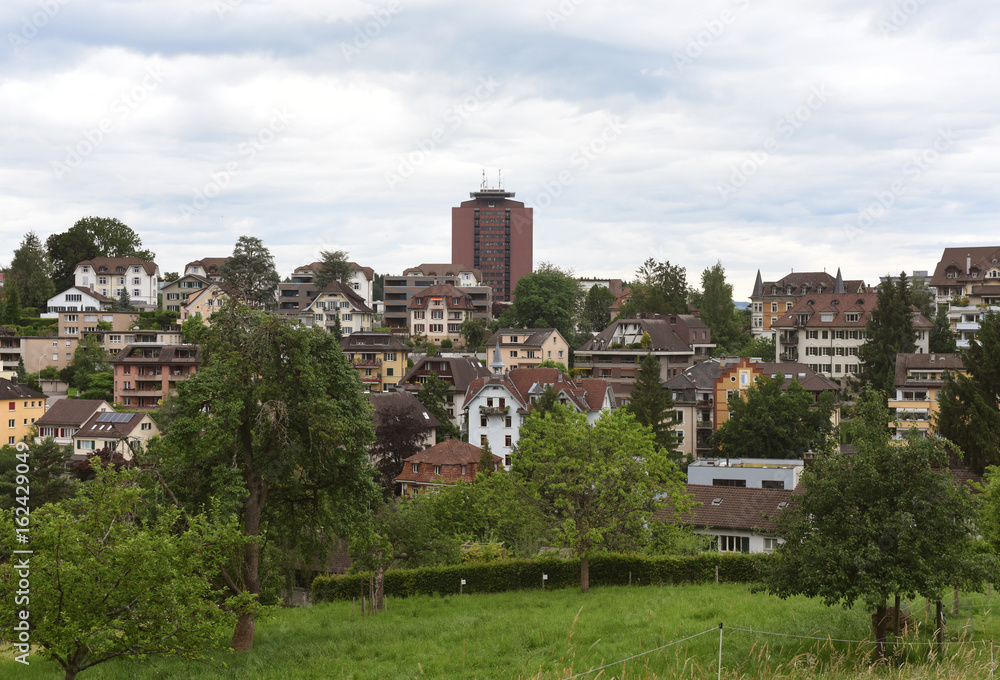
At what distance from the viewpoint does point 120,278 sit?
122m

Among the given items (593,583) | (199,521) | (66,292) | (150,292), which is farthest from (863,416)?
(150,292)

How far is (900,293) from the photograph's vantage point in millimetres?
82250

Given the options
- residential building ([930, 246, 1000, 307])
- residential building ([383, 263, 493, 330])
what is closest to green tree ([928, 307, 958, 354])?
residential building ([930, 246, 1000, 307])

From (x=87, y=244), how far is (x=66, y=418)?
58423 millimetres

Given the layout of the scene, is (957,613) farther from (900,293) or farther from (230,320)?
(900,293)

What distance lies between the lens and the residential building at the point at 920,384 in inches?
2756

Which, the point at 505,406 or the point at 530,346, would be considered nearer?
the point at 505,406

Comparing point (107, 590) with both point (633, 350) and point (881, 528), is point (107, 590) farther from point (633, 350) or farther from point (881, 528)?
point (633, 350)

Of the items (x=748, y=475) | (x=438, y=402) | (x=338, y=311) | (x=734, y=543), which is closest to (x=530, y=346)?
(x=438, y=402)

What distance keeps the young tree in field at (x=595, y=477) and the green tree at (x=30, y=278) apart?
10467cm

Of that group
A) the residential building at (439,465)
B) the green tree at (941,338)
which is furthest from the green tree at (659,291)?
the residential building at (439,465)

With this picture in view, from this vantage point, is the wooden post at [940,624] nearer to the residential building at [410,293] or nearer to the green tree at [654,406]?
the green tree at [654,406]

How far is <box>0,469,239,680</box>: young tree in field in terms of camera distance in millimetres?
13492

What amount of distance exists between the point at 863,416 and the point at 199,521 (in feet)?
39.0
